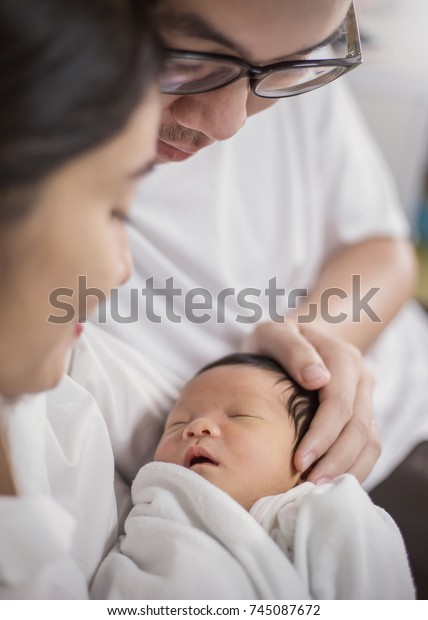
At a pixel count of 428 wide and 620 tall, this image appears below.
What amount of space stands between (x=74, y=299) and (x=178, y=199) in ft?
1.75

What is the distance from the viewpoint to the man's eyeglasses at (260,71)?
0.70m

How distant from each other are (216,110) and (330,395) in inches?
15.4

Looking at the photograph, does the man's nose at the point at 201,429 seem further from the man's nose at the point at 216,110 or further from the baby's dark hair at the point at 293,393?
the man's nose at the point at 216,110

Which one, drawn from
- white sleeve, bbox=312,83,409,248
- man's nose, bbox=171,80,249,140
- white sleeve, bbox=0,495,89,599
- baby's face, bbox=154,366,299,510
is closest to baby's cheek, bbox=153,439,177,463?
baby's face, bbox=154,366,299,510

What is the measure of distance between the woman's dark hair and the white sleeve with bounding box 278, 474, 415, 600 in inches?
17.8

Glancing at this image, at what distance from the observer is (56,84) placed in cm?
51

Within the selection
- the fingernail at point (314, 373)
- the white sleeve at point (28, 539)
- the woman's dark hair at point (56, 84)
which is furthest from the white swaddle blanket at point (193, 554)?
the woman's dark hair at point (56, 84)

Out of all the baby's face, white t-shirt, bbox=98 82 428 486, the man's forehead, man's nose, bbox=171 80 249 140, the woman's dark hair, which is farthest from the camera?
white t-shirt, bbox=98 82 428 486

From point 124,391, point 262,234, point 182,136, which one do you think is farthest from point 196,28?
point 262,234

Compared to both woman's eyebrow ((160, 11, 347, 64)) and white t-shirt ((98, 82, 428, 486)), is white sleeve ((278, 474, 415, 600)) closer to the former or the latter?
white t-shirt ((98, 82, 428, 486))

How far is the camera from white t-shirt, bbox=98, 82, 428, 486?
3.58 feet

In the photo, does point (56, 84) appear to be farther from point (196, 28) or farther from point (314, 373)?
point (314, 373)

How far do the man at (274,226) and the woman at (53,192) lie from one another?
134mm
